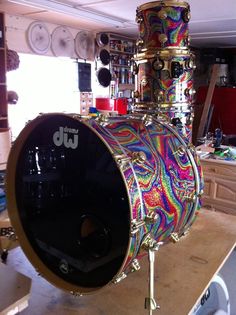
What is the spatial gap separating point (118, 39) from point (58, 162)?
4.84m

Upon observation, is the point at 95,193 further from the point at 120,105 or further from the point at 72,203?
the point at 120,105

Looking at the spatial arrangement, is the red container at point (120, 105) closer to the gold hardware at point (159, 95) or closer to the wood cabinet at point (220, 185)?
the wood cabinet at point (220, 185)

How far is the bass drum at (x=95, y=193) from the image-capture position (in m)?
0.92

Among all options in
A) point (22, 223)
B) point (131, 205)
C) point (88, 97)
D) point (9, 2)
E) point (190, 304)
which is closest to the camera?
point (131, 205)

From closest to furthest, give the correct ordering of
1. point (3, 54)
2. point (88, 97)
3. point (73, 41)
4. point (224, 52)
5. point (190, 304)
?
point (190, 304), point (3, 54), point (73, 41), point (88, 97), point (224, 52)

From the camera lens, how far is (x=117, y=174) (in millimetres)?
923

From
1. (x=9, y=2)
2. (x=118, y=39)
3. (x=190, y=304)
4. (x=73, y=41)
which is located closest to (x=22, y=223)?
(x=190, y=304)

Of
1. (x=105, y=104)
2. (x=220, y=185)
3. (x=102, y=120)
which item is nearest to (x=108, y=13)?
(x=105, y=104)

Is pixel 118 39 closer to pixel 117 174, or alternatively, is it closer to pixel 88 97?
pixel 88 97

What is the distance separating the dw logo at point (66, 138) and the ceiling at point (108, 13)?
2.78m

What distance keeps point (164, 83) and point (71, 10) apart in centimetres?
262

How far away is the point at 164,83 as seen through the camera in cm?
159

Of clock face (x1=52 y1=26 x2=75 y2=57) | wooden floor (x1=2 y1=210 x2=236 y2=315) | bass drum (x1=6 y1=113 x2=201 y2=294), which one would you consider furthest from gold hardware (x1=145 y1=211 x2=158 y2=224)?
clock face (x1=52 y1=26 x2=75 y2=57)

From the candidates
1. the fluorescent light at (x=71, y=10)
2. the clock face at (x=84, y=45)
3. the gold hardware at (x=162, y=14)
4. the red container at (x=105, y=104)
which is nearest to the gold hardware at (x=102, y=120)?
the gold hardware at (x=162, y=14)
